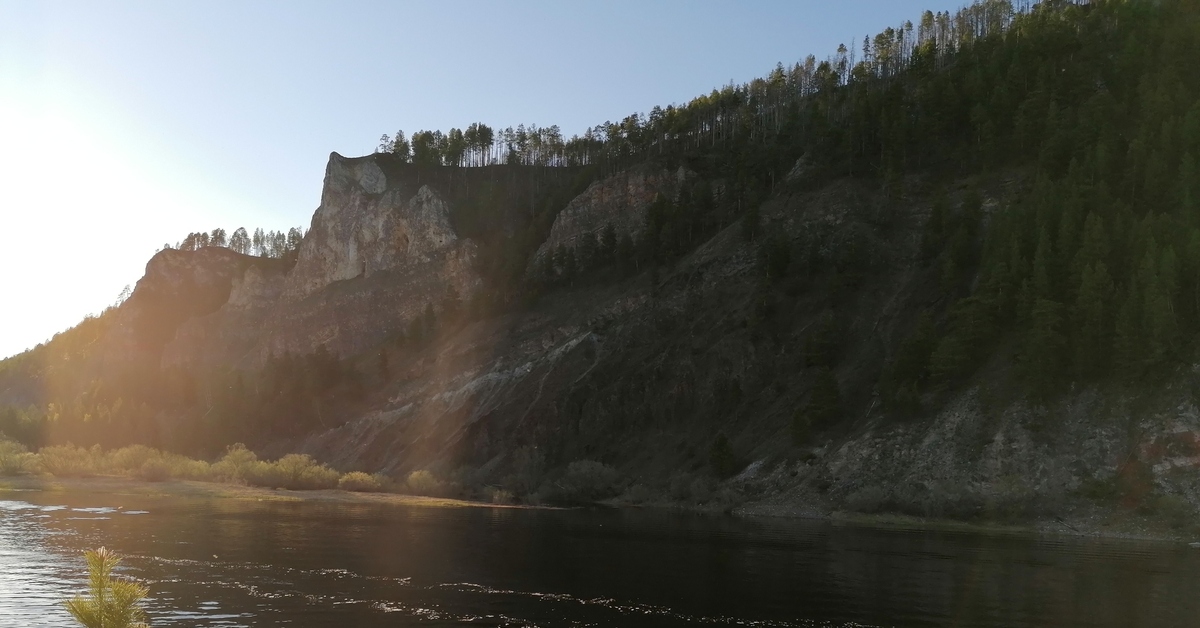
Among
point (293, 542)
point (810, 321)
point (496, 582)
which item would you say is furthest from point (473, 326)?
point (496, 582)

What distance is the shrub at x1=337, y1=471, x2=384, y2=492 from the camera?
345 feet

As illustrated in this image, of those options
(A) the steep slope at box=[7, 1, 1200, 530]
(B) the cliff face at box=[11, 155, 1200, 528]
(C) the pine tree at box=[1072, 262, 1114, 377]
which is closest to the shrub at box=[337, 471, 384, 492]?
(B) the cliff face at box=[11, 155, 1200, 528]

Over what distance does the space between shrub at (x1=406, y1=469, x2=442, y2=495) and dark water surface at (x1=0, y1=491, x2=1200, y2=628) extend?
107 ft

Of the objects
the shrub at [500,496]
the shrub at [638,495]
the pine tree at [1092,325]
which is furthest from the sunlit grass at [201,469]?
the pine tree at [1092,325]

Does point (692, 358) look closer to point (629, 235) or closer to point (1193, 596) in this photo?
point (629, 235)

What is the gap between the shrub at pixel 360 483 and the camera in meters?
105

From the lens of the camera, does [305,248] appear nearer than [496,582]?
No

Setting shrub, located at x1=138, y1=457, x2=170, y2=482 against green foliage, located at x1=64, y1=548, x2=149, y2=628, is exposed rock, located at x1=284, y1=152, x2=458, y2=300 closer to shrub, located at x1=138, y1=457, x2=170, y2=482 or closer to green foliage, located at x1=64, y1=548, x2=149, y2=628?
shrub, located at x1=138, y1=457, x2=170, y2=482

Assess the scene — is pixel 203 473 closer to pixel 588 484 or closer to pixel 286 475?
pixel 286 475

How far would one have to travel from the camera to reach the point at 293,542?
52594mm

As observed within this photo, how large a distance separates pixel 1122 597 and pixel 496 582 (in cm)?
2597

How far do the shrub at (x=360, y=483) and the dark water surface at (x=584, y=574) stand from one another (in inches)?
1411

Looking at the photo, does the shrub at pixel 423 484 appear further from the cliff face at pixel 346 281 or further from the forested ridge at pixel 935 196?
the cliff face at pixel 346 281

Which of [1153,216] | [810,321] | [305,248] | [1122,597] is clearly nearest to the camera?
[1122,597]
